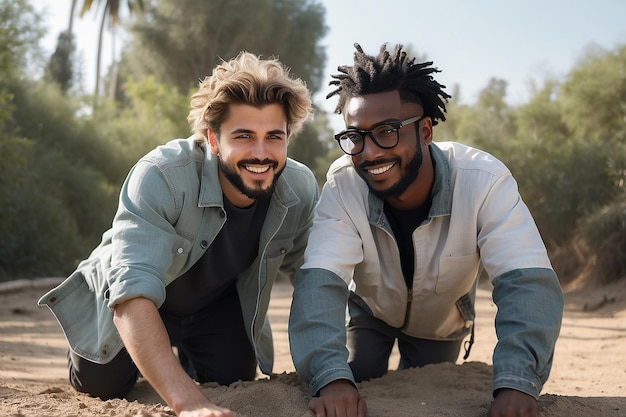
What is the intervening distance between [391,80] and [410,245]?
778 millimetres

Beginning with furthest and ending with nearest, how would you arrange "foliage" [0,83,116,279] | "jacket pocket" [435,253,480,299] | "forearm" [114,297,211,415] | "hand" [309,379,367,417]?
"foliage" [0,83,116,279], "jacket pocket" [435,253,480,299], "hand" [309,379,367,417], "forearm" [114,297,211,415]

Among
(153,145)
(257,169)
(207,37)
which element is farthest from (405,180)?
(207,37)

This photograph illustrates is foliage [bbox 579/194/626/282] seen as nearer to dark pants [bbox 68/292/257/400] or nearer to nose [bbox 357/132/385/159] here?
dark pants [bbox 68/292/257/400]

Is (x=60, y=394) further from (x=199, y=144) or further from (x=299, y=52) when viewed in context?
(x=299, y=52)

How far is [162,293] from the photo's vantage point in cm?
292

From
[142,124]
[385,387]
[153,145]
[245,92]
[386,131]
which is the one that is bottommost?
[385,387]

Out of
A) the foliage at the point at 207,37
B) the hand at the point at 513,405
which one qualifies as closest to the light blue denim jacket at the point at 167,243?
the hand at the point at 513,405

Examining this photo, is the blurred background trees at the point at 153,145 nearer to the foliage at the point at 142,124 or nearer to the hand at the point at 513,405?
the foliage at the point at 142,124

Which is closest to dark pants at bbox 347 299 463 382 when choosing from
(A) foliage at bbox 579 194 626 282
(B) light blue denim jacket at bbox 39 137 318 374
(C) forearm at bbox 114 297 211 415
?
(B) light blue denim jacket at bbox 39 137 318 374

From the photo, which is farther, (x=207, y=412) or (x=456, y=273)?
(x=456, y=273)

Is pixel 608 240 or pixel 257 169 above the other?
pixel 257 169

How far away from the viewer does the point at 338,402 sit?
271 centimetres

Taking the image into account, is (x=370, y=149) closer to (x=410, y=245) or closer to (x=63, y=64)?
(x=410, y=245)

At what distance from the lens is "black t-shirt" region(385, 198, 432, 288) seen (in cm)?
349
